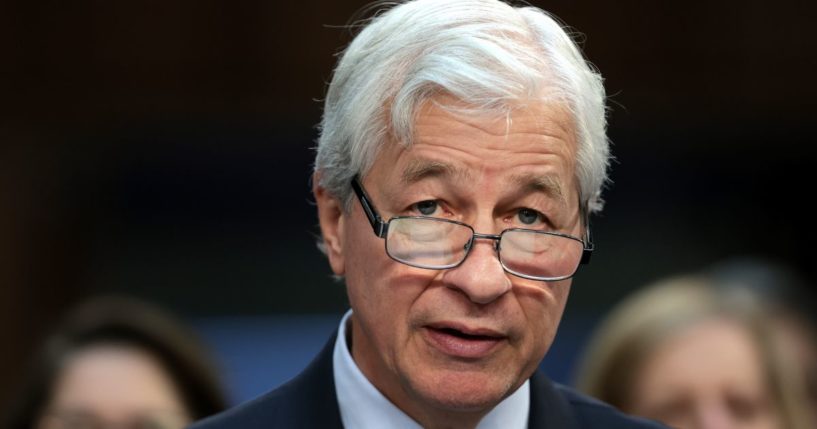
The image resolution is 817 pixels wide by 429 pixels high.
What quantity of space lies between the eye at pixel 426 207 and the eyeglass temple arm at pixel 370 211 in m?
0.07

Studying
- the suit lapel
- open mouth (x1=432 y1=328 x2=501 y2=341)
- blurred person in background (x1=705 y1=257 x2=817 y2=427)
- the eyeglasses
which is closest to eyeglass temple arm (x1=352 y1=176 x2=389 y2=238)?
the eyeglasses

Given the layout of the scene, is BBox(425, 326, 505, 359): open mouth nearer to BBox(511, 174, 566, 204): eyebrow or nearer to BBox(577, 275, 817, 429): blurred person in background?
BBox(511, 174, 566, 204): eyebrow

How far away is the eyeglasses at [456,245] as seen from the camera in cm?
270

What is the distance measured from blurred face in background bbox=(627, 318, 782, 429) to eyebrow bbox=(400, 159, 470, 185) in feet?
5.03

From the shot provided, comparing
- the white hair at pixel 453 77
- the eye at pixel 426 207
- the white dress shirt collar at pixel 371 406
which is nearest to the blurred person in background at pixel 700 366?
the white dress shirt collar at pixel 371 406

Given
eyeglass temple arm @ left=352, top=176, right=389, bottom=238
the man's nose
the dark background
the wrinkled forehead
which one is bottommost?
the dark background

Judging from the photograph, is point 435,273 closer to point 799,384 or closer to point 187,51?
point 799,384

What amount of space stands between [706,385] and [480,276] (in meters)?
1.58

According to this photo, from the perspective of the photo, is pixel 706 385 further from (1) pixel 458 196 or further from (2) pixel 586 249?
(1) pixel 458 196

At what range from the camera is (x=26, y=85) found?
264 inches

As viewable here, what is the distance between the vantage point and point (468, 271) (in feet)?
8.77

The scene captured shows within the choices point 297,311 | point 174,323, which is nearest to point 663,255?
point 297,311

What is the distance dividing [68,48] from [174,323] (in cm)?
272

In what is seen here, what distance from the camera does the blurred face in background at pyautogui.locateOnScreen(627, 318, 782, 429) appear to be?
3998mm
